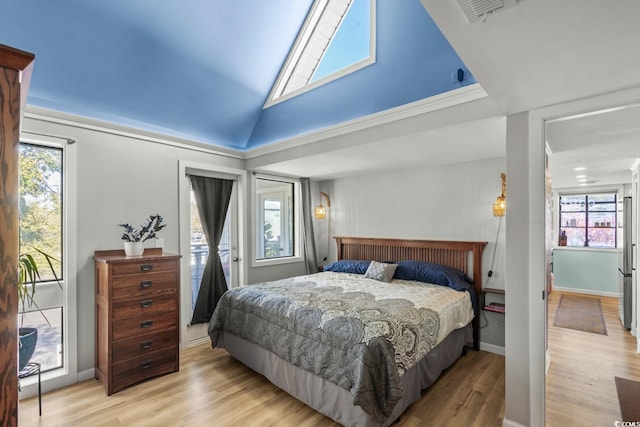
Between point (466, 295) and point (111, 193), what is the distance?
12.5 feet

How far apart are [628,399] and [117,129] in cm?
421

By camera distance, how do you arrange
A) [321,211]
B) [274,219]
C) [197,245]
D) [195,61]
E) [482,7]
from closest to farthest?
[482,7]
[195,61]
[197,245]
[274,219]
[321,211]

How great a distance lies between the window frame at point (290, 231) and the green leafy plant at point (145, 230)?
4.21 ft

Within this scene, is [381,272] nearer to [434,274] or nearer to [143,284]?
[434,274]

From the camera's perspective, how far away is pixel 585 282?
6086 millimetres

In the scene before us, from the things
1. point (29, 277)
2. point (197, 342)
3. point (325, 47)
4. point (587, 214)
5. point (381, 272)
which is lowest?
point (197, 342)

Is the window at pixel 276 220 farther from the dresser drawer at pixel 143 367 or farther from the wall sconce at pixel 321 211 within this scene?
the dresser drawer at pixel 143 367

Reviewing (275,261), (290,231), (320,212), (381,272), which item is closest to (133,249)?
(275,261)

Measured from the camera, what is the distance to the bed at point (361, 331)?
2.06 m

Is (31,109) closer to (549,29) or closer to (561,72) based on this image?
(549,29)

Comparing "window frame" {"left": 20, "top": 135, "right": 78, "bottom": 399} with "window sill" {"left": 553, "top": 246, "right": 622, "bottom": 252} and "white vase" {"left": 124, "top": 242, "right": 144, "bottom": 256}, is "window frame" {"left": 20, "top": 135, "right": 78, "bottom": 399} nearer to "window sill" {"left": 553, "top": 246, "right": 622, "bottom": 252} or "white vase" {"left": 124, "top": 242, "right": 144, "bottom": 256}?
"white vase" {"left": 124, "top": 242, "right": 144, "bottom": 256}

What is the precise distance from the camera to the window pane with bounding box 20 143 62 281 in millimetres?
2699

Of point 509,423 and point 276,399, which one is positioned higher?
point 509,423

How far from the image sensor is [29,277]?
97.7 inches
